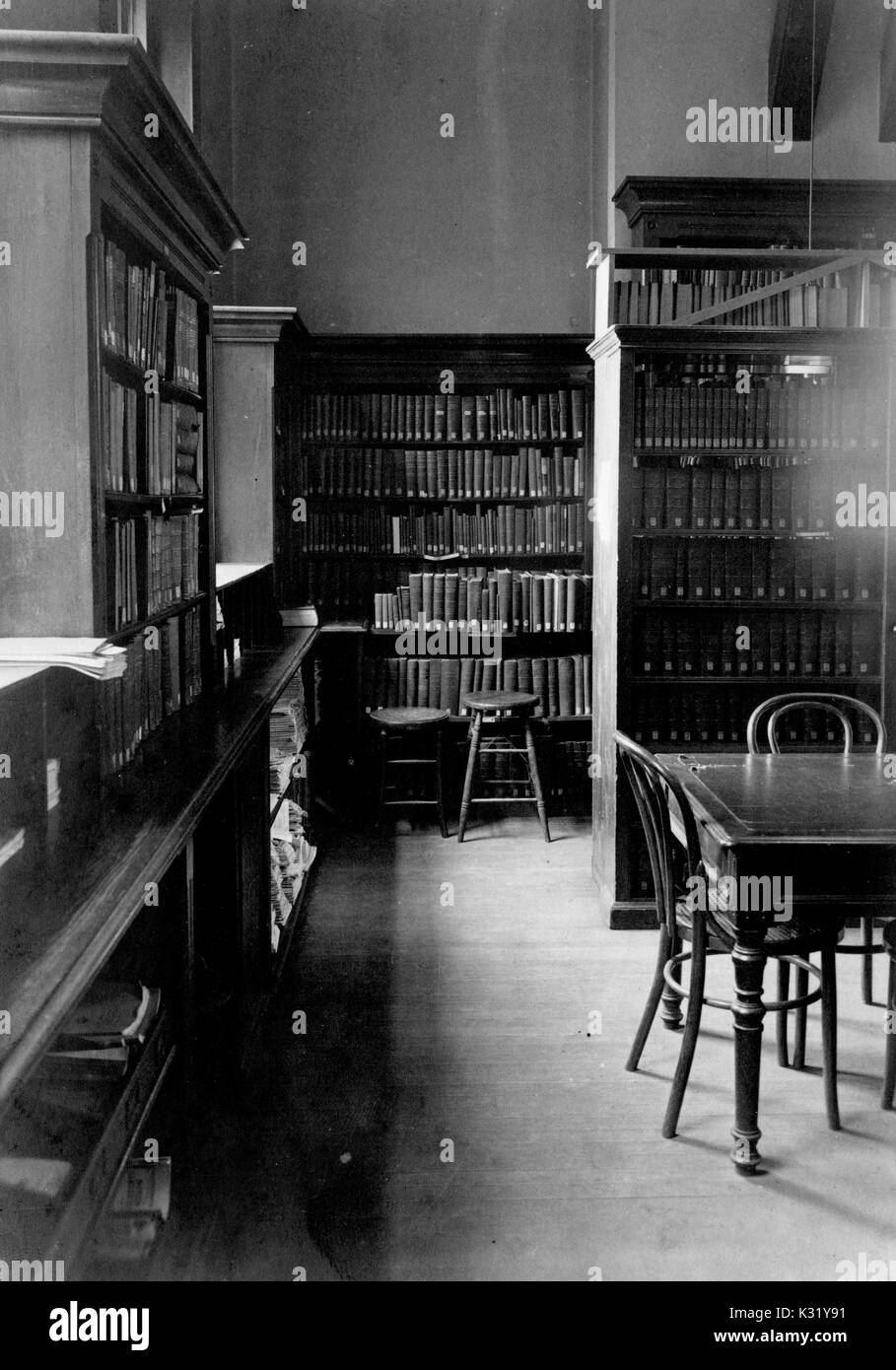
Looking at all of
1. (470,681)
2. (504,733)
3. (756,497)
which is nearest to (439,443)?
(470,681)

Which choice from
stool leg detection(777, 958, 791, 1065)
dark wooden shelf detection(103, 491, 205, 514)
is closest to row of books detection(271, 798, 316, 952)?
dark wooden shelf detection(103, 491, 205, 514)

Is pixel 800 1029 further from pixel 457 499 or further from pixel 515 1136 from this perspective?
pixel 457 499

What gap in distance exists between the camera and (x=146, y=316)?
3.03m

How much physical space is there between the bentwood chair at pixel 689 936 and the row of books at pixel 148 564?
1.26m

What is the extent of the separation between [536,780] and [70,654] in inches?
157


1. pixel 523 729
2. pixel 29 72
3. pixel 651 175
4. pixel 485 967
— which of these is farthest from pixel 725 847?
pixel 651 175

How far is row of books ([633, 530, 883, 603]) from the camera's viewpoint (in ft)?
17.0

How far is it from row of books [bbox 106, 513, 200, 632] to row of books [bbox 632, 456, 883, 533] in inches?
85.1

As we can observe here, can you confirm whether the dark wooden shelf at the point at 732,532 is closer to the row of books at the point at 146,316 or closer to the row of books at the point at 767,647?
the row of books at the point at 767,647

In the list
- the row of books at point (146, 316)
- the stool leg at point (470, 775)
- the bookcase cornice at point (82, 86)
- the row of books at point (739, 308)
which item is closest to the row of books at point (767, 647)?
the stool leg at point (470, 775)

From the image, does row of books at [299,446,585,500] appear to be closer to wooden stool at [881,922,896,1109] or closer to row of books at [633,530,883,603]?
row of books at [633,530,883,603]

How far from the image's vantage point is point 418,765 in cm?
662

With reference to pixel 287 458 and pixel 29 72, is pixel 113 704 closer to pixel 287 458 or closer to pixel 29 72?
pixel 29 72

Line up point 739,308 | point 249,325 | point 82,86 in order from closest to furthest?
point 82,86 < point 249,325 < point 739,308
